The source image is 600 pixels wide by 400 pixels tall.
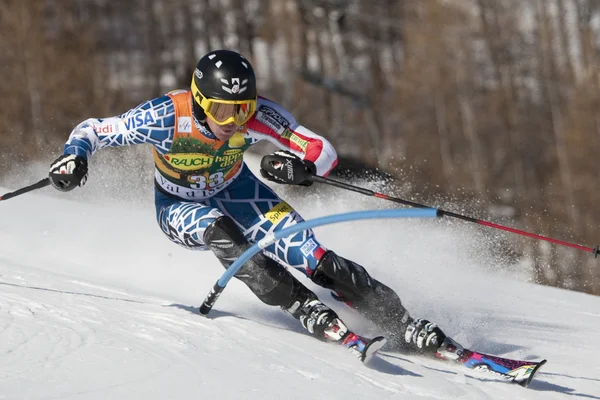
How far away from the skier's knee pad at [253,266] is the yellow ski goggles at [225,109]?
512mm

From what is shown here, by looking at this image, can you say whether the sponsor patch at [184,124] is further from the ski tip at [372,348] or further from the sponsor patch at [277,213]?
the ski tip at [372,348]

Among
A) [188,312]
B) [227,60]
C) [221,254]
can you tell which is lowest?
[188,312]

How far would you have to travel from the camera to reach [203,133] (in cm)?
491

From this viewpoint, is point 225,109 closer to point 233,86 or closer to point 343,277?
point 233,86

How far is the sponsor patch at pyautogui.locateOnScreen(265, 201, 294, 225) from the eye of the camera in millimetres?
5062

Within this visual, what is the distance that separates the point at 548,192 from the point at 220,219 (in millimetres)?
20719

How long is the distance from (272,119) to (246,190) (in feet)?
1.49

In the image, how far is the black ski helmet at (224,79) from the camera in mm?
4672

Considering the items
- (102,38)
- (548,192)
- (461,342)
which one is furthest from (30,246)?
(102,38)

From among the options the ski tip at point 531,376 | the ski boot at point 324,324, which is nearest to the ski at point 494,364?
the ski tip at point 531,376

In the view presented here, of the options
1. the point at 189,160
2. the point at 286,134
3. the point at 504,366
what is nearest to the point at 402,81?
the point at 286,134

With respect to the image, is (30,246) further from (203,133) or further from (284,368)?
(284,368)

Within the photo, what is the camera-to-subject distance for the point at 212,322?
4.57 metres

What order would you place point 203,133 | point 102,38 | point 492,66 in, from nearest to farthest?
1. point 203,133
2. point 492,66
3. point 102,38
